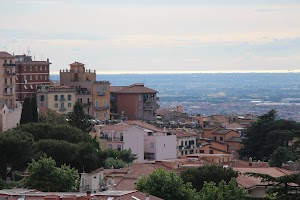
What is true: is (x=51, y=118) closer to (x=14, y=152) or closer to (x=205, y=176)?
(x=14, y=152)

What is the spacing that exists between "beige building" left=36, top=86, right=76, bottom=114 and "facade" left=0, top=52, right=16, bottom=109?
202 inches

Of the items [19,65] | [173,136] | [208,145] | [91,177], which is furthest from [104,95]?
[91,177]

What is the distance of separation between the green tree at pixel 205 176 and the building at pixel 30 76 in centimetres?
4880

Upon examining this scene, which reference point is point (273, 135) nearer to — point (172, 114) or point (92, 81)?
point (92, 81)

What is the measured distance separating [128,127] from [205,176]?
95.3ft

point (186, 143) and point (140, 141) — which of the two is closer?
point (140, 141)

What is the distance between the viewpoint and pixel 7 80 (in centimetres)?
9425

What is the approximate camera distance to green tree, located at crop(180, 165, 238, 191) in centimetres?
5238

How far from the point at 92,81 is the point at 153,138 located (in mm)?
26423

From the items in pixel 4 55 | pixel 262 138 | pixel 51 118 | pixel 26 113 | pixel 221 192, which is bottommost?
pixel 221 192

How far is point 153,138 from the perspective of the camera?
81.4 metres

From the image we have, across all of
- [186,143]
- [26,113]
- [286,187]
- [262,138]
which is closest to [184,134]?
[186,143]

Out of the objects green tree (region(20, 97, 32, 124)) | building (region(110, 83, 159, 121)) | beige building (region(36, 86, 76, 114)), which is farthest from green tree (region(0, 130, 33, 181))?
building (region(110, 83, 159, 121))

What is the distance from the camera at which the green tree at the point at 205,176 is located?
52375 millimetres
